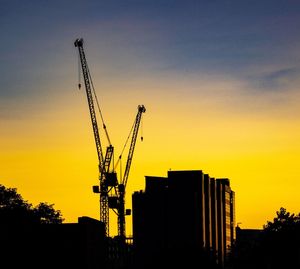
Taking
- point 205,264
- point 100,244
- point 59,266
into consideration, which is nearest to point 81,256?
point 59,266

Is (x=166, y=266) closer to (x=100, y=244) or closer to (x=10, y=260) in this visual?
(x=100, y=244)

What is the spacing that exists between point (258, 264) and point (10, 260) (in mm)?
45864

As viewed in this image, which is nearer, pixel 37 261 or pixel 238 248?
pixel 37 261

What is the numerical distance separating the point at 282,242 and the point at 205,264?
37.6 metres

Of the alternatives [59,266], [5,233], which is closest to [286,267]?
[59,266]

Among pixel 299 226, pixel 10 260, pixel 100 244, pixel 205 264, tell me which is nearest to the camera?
pixel 10 260

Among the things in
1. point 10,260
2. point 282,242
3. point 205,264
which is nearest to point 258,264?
point 282,242

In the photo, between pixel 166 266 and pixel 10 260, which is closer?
pixel 10 260

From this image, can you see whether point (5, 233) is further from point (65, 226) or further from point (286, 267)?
point (286, 267)

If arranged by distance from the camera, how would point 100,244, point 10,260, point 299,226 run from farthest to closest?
point 100,244 < point 299,226 < point 10,260

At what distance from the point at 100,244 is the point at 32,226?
20.5 metres

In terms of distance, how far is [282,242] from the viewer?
164 metres

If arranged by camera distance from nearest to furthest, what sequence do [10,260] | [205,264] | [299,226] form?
[10,260] → [299,226] → [205,264]

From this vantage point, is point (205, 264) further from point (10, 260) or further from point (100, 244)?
point (10, 260)
